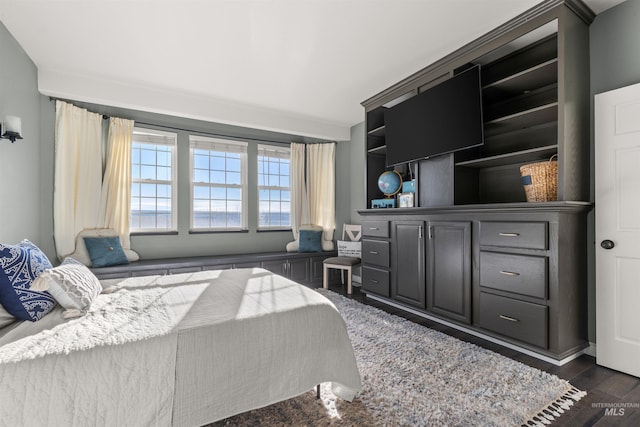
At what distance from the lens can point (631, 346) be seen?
2018mm

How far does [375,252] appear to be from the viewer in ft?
12.4

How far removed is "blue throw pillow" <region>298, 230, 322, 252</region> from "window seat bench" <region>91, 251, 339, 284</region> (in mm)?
144

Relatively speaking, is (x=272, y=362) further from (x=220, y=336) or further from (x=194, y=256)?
(x=194, y=256)

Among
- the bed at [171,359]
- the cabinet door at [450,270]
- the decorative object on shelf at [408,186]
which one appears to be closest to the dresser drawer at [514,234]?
the cabinet door at [450,270]

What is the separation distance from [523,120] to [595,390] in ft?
6.83

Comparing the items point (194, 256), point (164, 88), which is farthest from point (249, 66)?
point (194, 256)

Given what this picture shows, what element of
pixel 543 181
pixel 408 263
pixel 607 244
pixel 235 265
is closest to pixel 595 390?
pixel 607 244

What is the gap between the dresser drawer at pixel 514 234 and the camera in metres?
2.20

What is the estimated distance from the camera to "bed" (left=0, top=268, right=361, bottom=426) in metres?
1.07

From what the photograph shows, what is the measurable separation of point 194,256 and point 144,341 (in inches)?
126

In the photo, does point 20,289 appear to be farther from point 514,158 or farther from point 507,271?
point 514,158

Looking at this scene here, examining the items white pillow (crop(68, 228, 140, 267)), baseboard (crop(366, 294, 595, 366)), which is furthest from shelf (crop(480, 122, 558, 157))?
white pillow (crop(68, 228, 140, 267))

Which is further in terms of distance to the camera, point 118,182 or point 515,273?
point 118,182

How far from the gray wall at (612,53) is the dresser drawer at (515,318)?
51cm
